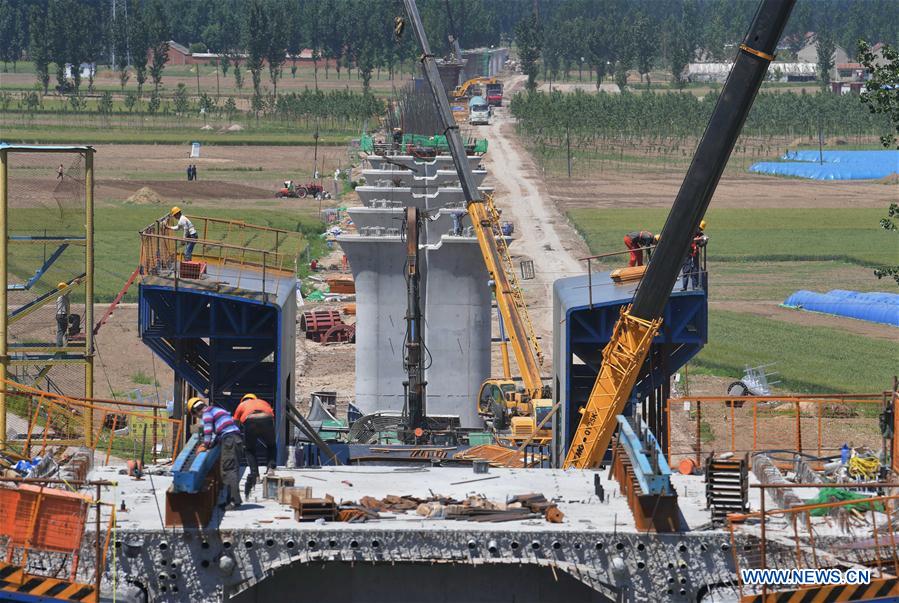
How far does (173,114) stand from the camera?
172 meters

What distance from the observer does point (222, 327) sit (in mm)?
30109

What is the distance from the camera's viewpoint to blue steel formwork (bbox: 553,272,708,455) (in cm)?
2933

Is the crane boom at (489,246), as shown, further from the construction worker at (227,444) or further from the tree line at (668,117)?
the tree line at (668,117)

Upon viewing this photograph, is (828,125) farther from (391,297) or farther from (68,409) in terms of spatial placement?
(68,409)

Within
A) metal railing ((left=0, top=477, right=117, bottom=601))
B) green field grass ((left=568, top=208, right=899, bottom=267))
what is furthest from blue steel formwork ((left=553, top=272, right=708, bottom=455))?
green field grass ((left=568, top=208, right=899, bottom=267))

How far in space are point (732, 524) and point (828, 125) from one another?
154m

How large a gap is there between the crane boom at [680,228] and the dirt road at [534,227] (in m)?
33.8

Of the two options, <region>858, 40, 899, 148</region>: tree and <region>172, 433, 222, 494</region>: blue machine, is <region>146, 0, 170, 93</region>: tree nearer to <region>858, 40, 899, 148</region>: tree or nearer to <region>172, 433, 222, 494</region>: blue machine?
<region>858, 40, 899, 148</region>: tree

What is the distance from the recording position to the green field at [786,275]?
180 ft

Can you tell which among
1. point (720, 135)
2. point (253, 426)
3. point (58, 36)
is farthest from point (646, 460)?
point (58, 36)

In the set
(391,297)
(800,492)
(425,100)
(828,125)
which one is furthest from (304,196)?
(800,492)

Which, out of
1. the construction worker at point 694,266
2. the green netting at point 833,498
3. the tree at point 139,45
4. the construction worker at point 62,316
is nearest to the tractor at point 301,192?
the tree at point 139,45

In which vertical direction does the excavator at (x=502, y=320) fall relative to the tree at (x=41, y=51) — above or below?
below

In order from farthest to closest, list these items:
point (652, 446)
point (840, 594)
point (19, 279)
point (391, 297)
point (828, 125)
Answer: point (828, 125) < point (19, 279) < point (391, 297) < point (652, 446) < point (840, 594)
